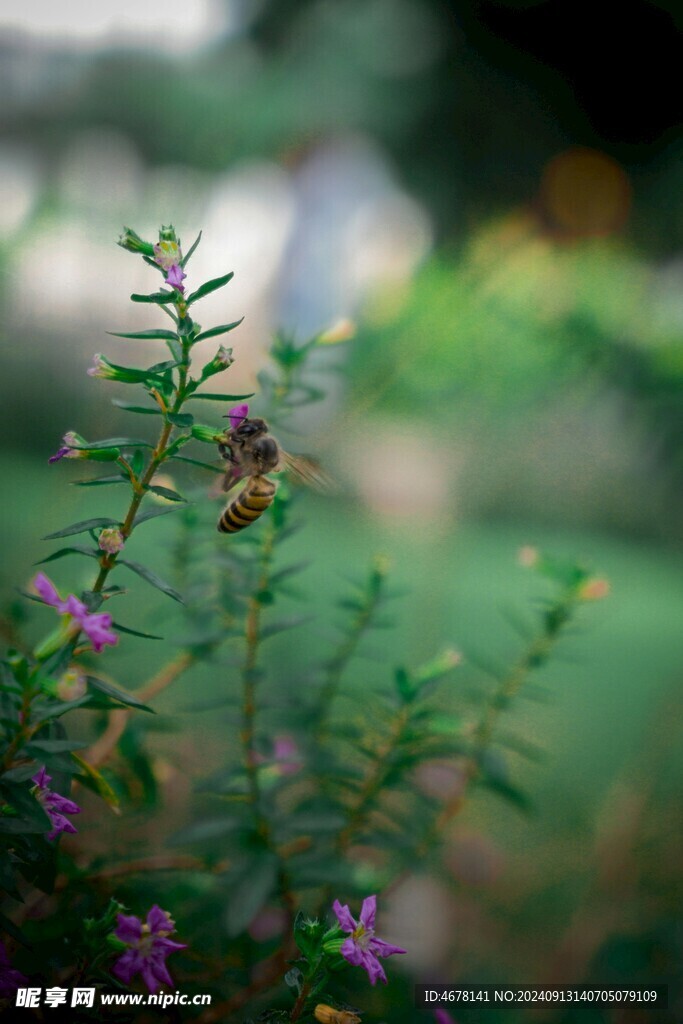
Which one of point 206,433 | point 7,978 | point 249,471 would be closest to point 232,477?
point 249,471

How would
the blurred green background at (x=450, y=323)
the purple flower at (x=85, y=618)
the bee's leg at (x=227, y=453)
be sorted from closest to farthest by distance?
1. the purple flower at (x=85, y=618)
2. the bee's leg at (x=227, y=453)
3. the blurred green background at (x=450, y=323)

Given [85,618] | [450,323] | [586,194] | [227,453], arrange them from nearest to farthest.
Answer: [85,618], [227,453], [450,323], [586,194]

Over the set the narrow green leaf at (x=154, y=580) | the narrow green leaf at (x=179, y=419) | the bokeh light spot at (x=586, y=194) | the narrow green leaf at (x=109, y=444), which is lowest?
the narrow green leaf at (x=154, y=580)

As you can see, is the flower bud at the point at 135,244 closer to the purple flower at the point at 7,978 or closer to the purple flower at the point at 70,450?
the purple flower at the point at 70,450

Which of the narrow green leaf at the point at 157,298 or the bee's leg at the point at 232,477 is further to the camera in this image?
the bee's leg at the point at 232,477

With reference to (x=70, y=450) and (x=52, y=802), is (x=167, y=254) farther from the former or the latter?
(x=52, y=802)

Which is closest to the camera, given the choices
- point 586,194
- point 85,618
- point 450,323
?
point 85,618

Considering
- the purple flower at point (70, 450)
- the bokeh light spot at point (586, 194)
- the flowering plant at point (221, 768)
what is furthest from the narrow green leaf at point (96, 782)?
the bokeh light spot at point (586, 194)

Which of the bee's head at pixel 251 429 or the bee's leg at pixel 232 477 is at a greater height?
the bee's head at pixel 251 429

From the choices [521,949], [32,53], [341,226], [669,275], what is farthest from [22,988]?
[341,226]
